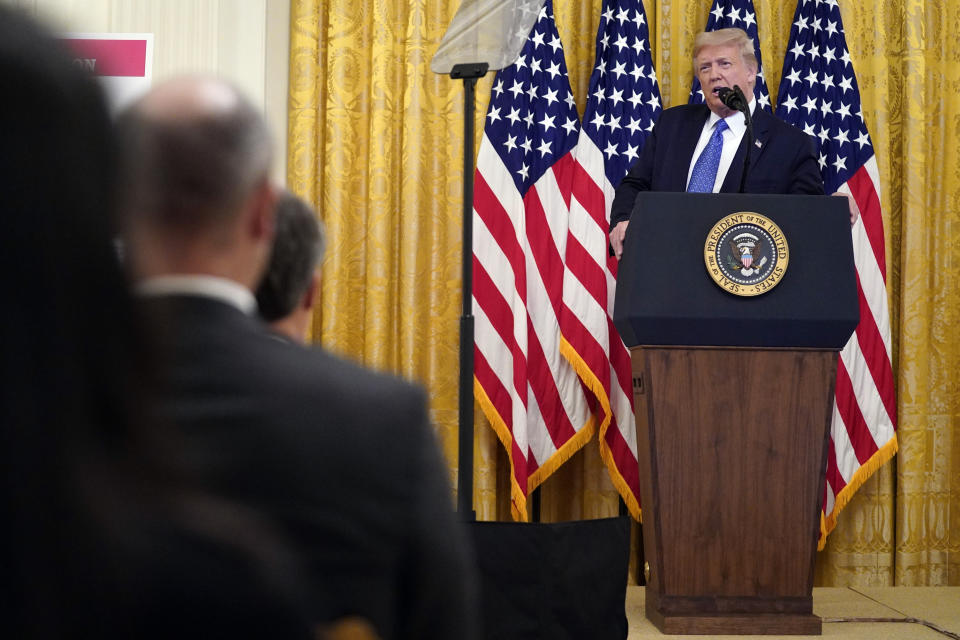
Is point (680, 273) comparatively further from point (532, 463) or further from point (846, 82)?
point (846, 82)

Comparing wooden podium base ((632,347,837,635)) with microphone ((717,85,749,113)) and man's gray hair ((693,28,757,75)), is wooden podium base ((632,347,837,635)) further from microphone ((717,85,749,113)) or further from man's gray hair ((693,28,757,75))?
man's gray hair ((693,28,757,75))

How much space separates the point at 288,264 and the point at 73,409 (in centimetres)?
86

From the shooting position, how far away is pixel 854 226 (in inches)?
191

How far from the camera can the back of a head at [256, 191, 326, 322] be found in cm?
134

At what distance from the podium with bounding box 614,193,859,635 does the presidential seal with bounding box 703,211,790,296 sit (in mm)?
24

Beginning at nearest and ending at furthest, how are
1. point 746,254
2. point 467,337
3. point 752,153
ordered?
point 467,337 < point 746,254 < point 752,153

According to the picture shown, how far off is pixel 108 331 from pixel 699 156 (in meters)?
3.90

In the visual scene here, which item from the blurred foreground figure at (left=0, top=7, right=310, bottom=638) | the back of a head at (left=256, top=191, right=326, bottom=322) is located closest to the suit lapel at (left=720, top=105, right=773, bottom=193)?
the back of a head at (left=256, top=191, right=326, bottom=322)

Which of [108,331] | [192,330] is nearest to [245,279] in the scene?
[192,330]

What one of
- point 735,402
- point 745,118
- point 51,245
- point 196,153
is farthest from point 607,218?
point 51,245

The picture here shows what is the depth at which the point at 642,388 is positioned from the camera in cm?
379

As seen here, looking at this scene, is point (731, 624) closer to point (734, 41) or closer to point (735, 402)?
point (735, 402)

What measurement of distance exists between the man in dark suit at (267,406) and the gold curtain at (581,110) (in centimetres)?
400

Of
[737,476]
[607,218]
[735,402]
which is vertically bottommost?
[737,476]
